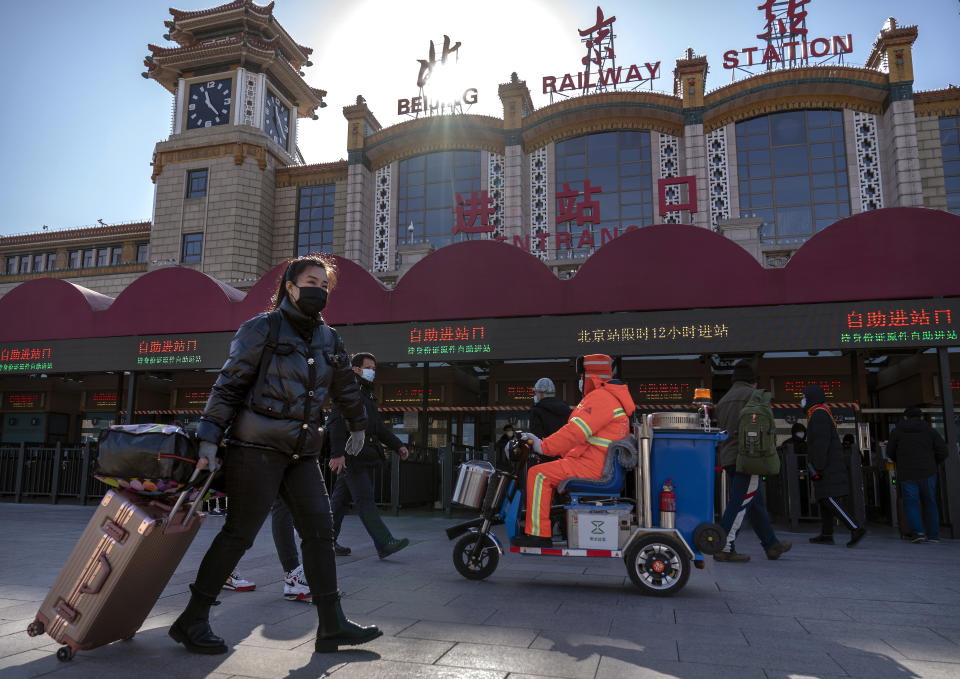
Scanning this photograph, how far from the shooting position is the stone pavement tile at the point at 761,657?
10.4 ft

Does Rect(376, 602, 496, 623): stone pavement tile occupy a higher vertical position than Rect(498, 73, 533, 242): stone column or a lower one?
lower

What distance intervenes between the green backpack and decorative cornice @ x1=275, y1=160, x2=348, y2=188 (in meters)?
23.8

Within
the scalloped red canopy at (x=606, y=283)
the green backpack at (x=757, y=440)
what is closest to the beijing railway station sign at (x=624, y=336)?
the scalloped red canopy at (x=606, y=283)

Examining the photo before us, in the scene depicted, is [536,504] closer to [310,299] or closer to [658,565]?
[658,565]

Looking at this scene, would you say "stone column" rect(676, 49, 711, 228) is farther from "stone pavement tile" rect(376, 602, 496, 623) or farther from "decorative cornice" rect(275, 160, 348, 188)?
"stone pavement tile" rect(376, 602, 496, 623)

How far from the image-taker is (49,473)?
540 inches

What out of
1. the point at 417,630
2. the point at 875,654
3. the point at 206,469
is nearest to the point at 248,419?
the point at 206,469

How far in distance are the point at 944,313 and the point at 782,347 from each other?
7.24ft

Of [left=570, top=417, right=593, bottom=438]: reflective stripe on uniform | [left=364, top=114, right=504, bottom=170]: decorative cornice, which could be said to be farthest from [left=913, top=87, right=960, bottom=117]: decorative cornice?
[left=570, top=417, right=593, bottom=438]: reflective stripe on uniform

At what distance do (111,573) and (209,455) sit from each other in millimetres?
696

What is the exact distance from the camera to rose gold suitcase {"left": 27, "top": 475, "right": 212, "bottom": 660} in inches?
123

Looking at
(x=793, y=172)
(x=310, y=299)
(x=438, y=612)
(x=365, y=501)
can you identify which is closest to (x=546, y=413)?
(x=365, y=501)

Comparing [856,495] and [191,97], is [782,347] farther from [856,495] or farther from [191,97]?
[191,97]

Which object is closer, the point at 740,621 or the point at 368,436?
the point at 740,621
